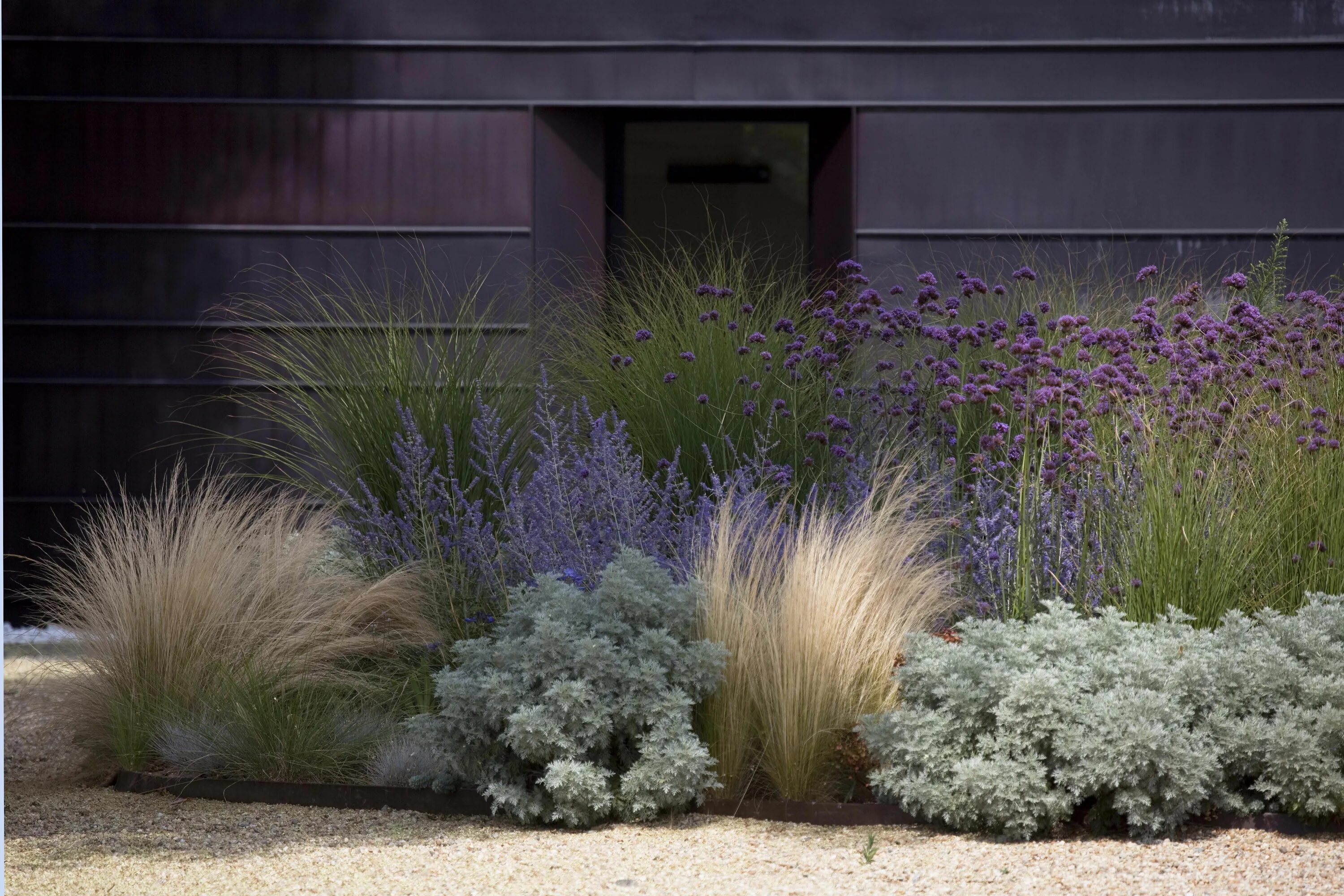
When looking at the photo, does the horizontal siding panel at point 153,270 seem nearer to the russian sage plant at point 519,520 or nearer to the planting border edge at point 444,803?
the russian sage plant at point 519,520

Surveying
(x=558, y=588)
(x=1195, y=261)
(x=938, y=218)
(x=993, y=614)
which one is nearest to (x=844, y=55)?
(x=938, y=218)

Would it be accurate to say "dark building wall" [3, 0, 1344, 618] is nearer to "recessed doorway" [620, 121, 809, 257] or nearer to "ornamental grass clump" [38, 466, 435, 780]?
"recessed doorway" [620, 121, 809, 257]

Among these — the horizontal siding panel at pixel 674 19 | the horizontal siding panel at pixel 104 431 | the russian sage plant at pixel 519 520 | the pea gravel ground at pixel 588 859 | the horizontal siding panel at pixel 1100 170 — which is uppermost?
the horizontal siding panel at pixel 674 19

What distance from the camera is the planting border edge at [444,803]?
2.59 meters

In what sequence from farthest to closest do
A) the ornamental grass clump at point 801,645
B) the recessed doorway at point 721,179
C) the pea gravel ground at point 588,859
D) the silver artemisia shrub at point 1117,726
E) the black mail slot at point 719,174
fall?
the black mail slot at point 719,174 → the recessed doorway at point 721,179 → the ornamental grass clump at point 801,645 → the silver artemisia shrub at point 1117,726 → the pea gravel ground at point 588,859

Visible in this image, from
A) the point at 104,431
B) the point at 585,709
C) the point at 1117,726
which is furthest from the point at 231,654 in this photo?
the point at 104,431

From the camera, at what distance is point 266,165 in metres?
6.57

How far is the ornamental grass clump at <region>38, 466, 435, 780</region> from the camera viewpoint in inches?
125

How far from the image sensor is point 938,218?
21.7 feet

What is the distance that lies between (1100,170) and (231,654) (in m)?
5.01

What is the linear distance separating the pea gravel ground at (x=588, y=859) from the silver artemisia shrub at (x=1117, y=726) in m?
0.09

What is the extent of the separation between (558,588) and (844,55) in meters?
4.45

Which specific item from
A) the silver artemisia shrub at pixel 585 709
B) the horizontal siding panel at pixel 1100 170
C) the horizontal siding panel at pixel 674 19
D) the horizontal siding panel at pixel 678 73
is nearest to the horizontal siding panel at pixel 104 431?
the horizontal siding panel at pixel 678 73

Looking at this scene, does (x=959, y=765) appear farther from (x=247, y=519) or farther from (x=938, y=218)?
(x=938, y=218)
